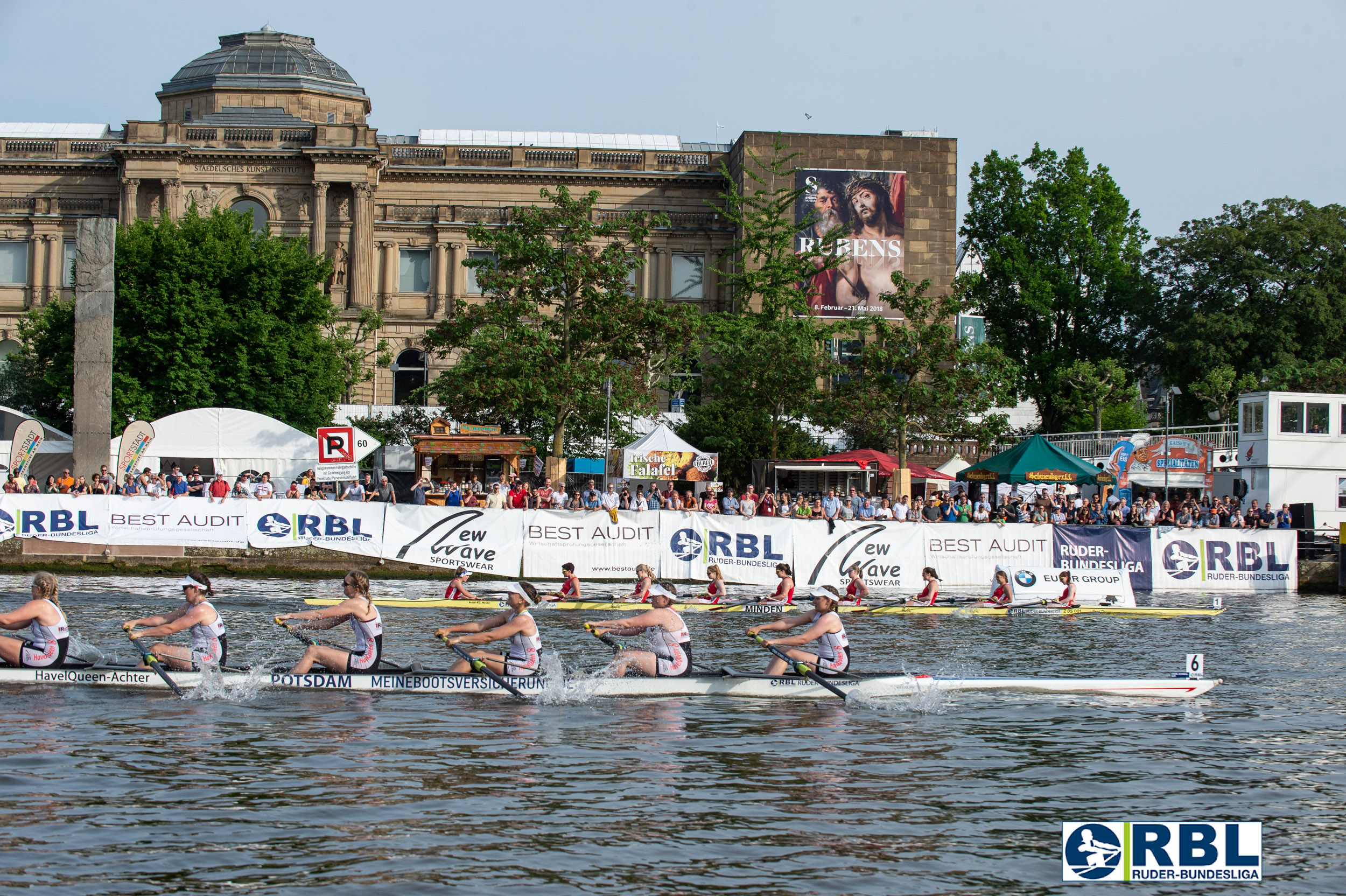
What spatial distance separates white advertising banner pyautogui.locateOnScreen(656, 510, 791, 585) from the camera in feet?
94.6

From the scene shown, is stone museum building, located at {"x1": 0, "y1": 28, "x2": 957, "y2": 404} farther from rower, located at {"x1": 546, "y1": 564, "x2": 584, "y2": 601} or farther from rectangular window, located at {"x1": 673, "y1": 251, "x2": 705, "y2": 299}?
rower, located at {"x1": 546, "y1": 564, "x2": 584, "y2": 601}

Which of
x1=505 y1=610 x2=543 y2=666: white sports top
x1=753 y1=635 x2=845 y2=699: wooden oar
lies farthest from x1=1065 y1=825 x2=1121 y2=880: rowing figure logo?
x1=505 y1=610 x2=543 y2=666: white sports top

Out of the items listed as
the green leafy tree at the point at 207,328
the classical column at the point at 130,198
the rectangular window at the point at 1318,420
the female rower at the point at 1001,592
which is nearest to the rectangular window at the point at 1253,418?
the rectangular window at the point at 1318,420

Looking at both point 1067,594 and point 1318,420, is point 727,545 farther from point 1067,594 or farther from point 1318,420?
point 1318,420

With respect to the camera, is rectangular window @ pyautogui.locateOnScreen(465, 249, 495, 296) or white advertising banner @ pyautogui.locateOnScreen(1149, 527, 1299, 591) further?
rectangular window @ pyautogui.locateOnScreen(465, 249, 495, 296)

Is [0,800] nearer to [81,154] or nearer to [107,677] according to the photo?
[107,677]

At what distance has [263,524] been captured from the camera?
27.9 metres

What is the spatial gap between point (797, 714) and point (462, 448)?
26.0 meters

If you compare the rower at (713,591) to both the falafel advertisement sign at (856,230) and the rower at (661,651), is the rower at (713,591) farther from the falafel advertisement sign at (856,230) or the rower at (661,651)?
the falafel advertisement sign at (856,230)

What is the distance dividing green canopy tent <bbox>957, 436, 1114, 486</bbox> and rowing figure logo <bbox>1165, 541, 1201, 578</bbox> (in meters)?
5.39

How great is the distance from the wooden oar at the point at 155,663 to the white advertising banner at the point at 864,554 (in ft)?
53.2

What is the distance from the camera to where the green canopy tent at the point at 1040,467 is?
118 ft

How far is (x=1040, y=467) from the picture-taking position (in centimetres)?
3612

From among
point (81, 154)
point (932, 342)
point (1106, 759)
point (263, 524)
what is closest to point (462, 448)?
point (263, 524)
